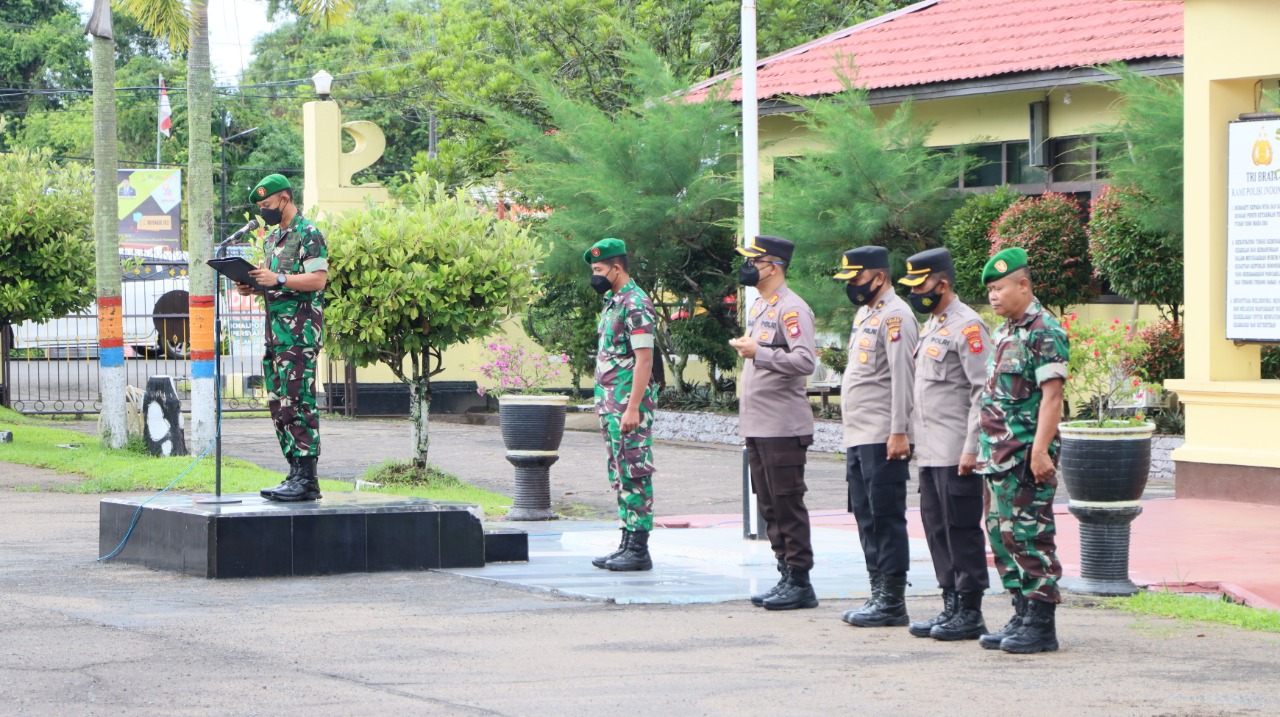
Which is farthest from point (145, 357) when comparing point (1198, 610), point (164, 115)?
point (1198, 610)

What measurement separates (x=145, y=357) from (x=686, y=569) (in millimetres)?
25249

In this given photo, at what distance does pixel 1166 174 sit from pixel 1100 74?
2868 millimetres

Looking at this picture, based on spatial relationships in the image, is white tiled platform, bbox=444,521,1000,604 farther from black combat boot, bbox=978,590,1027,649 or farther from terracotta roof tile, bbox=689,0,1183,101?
terracotta roof tile, bbox=689,0,1183,101

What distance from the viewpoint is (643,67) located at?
22953 millimetres

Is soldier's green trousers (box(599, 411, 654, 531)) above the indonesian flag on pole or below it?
below

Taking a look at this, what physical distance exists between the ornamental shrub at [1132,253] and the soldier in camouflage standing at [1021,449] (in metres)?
9.34

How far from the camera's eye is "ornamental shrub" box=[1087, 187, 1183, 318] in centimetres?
1622

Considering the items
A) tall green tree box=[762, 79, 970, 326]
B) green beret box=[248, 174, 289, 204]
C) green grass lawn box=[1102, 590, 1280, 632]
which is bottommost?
green grass lawn box=[1102, 590, 1280, 632]

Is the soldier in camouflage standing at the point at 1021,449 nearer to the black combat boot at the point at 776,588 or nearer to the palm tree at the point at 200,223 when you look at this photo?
the black combat boot at the point at 776,588

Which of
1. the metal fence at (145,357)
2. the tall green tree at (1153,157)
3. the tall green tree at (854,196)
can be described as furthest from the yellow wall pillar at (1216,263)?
the metal fence at (145,357)

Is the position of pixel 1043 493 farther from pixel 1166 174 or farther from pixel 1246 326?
pixel 1166 174

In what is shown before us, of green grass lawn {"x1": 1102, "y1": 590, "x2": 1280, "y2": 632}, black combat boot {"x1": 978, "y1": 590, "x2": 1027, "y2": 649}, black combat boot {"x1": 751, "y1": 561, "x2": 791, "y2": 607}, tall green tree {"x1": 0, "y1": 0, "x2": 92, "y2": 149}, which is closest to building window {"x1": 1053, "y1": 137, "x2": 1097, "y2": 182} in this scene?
green grass lawn {"x1": 1102, "y1": 590, "x2": 1280, "y2": 632}

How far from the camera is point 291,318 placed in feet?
32.0

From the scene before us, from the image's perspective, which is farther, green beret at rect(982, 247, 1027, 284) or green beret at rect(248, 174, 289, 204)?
green beret at rect(248, 174, 289, 204)
